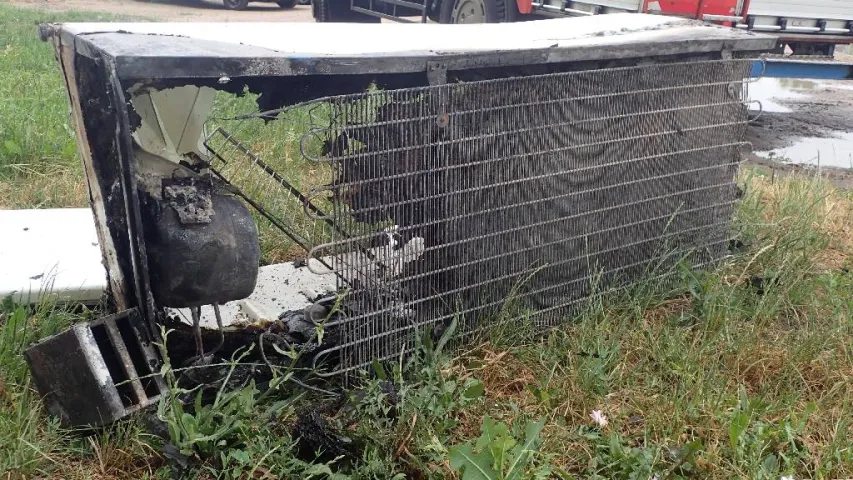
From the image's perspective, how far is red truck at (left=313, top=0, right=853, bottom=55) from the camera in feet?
21.9

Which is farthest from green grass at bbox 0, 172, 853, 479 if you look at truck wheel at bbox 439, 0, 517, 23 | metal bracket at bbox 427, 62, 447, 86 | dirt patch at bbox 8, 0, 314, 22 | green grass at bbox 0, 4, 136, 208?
dirt patch at bbox 8, 0, 314, 22

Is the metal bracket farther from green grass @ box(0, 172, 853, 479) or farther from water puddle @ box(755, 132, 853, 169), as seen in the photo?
water puddle @ box(755, 132, 853, 169)

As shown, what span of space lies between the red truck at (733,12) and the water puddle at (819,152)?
993mm

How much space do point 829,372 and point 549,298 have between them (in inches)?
41.1

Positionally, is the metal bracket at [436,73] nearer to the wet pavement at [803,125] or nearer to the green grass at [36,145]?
the green grass at [36,145]

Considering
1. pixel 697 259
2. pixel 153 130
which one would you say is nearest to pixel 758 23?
pixel 697 259

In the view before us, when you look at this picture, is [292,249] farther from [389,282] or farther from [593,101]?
[593,101]

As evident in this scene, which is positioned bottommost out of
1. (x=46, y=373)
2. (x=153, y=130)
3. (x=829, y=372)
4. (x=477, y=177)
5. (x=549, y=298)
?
(x=829, y=372)

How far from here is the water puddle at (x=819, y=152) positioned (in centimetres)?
641

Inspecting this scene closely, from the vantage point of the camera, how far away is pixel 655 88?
10.4 ft

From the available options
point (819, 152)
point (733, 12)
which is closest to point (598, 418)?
point (819, 152)

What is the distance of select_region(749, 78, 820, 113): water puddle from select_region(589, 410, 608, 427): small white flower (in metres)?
6.89

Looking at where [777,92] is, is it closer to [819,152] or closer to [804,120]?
[804,120]

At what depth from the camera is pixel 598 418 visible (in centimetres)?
246
